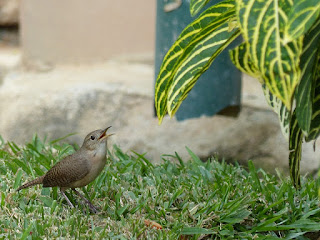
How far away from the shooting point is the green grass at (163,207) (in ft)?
10.1

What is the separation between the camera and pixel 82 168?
3121 mm

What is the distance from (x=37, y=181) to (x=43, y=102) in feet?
9.01

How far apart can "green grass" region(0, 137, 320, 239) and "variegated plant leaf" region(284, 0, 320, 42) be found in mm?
1439

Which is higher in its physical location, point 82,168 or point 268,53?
point 268,53

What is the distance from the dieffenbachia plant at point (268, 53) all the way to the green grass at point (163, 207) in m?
0.45

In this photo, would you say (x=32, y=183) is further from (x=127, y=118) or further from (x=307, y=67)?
(x=127, y=118)

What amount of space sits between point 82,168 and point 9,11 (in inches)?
297

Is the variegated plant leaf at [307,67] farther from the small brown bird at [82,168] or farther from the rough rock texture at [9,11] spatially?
the rough rock texture at [9,11]

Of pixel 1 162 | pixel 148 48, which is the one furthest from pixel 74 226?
pixel 148 48

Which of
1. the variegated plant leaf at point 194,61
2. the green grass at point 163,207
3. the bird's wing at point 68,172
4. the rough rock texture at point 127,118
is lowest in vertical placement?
the rough rock texture at point 127,118

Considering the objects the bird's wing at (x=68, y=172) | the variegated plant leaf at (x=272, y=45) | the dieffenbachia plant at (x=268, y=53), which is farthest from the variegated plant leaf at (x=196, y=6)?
the bird's wing at (x=68, y=172)

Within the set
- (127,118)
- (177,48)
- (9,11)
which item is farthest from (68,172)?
(9,11)

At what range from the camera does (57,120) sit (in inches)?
229

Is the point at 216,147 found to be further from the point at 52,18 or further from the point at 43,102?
the point at 52,18
